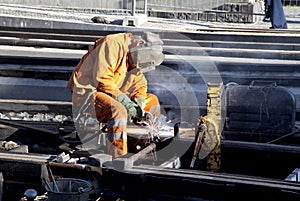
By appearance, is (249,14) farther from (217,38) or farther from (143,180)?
(143,180)

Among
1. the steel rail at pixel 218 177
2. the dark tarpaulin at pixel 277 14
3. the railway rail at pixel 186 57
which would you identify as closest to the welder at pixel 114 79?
the steel rail at pixel 218 177

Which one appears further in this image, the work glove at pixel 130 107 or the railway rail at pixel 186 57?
the railway rail at pixel 186 57

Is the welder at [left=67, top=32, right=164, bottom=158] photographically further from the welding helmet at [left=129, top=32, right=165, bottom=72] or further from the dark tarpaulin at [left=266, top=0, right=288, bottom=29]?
the dark tarpaulin at [left=266, top=0, right=288, bottom=29]

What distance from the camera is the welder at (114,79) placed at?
281 inches

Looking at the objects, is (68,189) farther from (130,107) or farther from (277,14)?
(277,14)

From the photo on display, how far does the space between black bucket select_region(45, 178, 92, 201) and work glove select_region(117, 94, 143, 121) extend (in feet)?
4.91

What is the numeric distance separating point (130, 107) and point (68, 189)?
5.28 ft

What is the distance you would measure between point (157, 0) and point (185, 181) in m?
15.5

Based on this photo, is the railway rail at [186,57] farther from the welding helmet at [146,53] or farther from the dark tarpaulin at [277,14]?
the welding helmet at [146,53]

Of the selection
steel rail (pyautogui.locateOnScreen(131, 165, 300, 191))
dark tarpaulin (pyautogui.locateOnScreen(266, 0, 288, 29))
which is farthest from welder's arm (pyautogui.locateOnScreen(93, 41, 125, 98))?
dark tarpaulin (pyautogui.locateOnScreen(266, 0, 288, 29))

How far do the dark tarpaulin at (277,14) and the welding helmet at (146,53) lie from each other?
11.5 metres

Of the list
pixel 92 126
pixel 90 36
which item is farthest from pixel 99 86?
pixel 90 36

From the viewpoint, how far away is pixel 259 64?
12211 mm

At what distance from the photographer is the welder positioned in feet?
23.4
